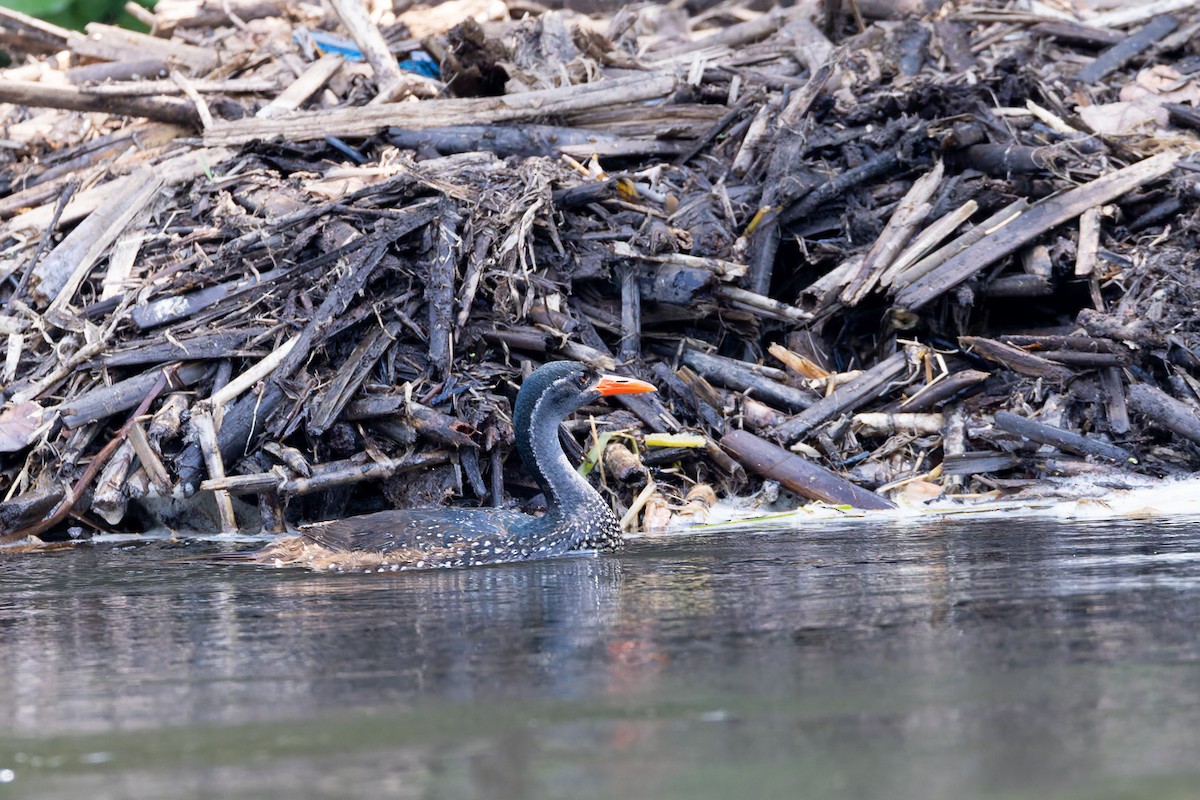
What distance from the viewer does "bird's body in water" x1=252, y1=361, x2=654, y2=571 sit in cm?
776

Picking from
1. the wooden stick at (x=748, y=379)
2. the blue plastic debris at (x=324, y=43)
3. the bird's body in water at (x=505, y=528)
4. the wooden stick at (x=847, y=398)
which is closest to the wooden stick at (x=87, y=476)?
the bird's body in water at (x=505, y=528)

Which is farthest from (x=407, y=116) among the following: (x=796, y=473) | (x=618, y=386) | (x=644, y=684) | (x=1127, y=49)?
(x=644, y=684)

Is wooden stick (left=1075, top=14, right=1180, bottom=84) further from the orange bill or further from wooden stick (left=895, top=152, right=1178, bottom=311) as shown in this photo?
the orange bill

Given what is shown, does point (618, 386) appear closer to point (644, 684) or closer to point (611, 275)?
point (611, 275)

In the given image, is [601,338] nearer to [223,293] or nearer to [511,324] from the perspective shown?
[511,324]

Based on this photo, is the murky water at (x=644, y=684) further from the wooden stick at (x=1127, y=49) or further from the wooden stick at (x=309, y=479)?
the wooden stick at (x=1127, y=49)

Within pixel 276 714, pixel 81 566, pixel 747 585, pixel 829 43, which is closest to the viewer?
pixel 276 714

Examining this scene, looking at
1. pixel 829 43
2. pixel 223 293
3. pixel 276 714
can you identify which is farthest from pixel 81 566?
pixel 829 43

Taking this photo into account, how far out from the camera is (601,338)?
1055cm

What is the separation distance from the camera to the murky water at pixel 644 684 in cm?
308

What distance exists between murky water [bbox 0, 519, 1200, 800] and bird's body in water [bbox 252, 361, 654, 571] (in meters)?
1.01

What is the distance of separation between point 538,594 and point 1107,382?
5190 mm

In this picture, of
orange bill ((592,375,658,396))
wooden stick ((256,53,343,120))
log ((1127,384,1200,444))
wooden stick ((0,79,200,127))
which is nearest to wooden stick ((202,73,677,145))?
wooden stick ((256,53,343,120))

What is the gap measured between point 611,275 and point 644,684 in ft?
22.9
